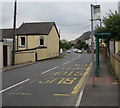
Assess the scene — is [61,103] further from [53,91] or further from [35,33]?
[35,33]

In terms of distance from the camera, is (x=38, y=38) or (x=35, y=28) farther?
(x=35, y=28)

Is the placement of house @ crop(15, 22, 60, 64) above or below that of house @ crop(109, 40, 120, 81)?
above

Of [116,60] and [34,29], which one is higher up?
[34,29]

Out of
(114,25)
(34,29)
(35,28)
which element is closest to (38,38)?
(34,29)

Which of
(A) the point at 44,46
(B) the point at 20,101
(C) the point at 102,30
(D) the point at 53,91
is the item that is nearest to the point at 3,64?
(C) the point at 102,30

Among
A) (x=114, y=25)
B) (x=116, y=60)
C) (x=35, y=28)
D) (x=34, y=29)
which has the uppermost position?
(x=35, y=28)

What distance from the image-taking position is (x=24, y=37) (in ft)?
134

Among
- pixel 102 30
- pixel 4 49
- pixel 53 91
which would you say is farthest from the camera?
pixel 4 49

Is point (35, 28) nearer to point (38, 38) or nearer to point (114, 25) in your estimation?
point (38, 38)

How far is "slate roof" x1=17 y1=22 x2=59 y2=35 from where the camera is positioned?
4024 centimetres

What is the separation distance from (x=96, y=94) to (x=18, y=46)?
110ft

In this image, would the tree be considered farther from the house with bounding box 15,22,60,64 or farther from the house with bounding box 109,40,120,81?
the house with bounding box 15,22,60,64

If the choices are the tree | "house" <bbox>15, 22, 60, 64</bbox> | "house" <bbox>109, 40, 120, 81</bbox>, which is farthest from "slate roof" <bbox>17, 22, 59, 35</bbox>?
"house" <bbox>109, 40, 120, 81</bbox>

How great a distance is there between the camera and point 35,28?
139 ft
